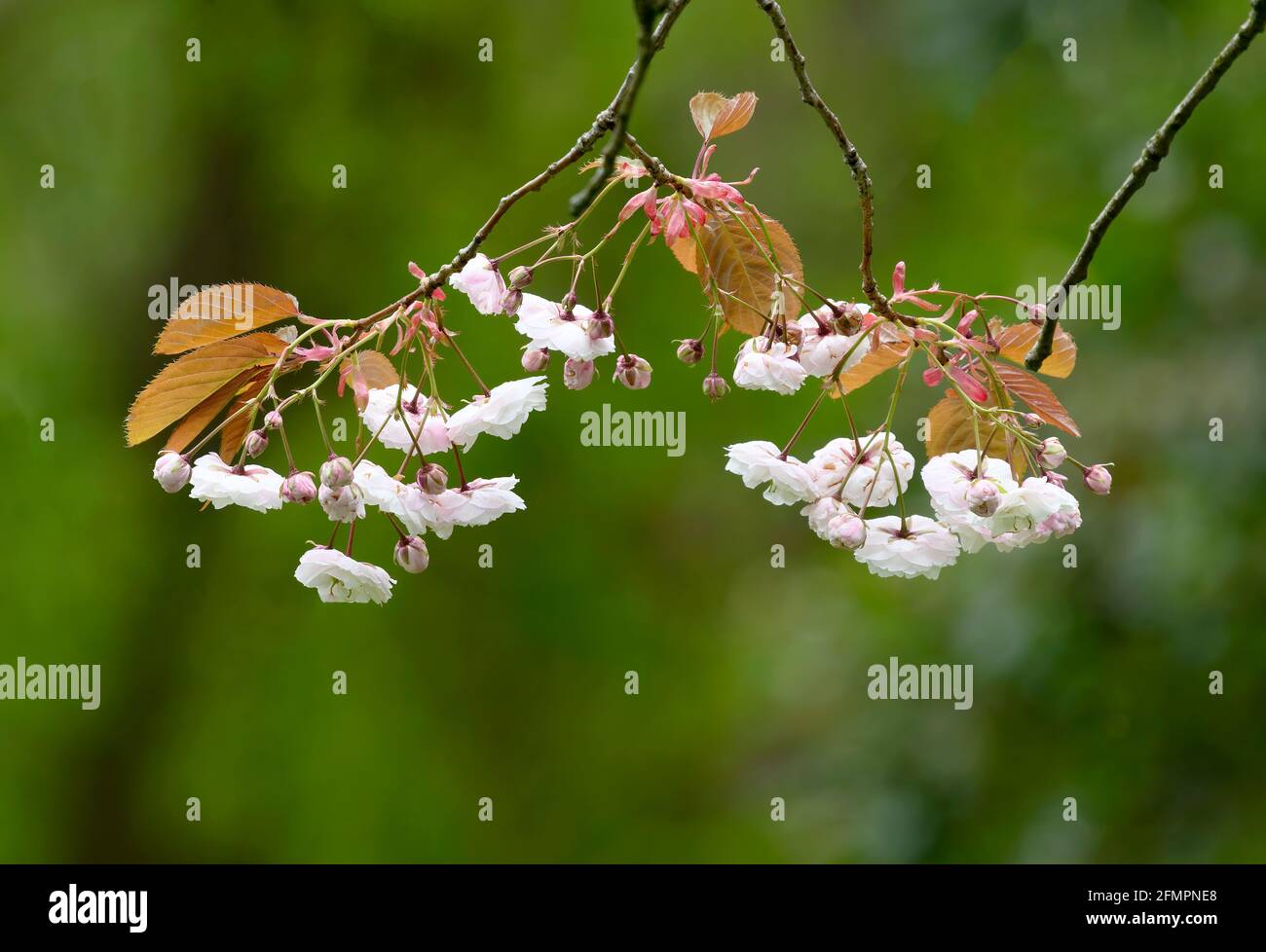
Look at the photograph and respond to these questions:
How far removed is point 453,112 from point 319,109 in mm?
273

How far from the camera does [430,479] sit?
724mm

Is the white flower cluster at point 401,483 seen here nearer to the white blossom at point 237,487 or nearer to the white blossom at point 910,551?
the white blossom at point 237,487

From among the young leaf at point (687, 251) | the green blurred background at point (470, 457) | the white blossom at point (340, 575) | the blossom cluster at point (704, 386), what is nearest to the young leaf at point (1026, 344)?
the blossom cluster at point (704, 386)

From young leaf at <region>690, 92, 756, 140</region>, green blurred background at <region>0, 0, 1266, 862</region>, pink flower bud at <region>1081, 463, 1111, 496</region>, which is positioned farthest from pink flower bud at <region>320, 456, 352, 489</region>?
green blurred background at <region>0, 0, 1266, 862</region>

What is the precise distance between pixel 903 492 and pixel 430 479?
288mm

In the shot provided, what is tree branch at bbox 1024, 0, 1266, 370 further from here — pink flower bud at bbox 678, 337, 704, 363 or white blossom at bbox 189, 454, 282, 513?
white blossom at bbox 189, 454, 282, 513

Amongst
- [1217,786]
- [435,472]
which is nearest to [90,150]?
[435,472]

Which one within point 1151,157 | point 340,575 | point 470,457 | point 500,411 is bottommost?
point 340,575

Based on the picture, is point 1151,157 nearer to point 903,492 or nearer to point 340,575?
point 903,492

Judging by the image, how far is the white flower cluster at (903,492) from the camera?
68 centimetres

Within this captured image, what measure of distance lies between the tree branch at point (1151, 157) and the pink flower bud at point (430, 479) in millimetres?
360

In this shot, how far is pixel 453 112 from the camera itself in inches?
98.3

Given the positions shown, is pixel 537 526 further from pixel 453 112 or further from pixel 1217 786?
pixel 1217 786

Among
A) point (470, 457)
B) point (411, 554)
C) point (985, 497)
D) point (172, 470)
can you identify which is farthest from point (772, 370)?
point (470, 457)
